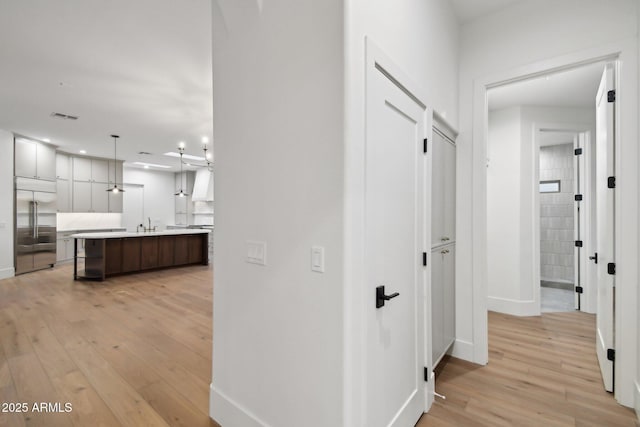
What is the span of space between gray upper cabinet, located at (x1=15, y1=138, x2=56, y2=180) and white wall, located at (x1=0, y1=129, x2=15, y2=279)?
0.20 metres

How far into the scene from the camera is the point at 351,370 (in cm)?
131

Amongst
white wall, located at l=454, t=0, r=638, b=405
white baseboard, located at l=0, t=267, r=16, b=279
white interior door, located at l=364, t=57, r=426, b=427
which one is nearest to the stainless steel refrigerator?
white baseboard, located at l=0, t=267, r=16, b=279

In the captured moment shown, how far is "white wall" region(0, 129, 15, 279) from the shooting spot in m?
5.99

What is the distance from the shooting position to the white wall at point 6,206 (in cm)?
599

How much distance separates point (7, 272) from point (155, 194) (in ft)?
18.3

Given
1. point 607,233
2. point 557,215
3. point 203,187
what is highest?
point 203,187

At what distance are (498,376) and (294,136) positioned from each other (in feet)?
8.59

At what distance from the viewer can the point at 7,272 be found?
6078mm

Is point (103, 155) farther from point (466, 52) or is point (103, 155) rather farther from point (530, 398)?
point (530, 398)

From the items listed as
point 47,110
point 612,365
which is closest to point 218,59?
point 612,365

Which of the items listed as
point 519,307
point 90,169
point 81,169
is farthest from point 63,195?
point 519,307

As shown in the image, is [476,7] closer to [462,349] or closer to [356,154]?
[356,154]

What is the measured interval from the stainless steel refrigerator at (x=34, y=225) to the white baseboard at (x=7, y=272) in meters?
0.09

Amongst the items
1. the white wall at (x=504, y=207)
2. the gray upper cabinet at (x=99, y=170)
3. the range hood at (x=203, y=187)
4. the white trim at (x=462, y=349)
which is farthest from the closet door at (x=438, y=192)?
the gray upper cabinet at (x=99, y=170)
